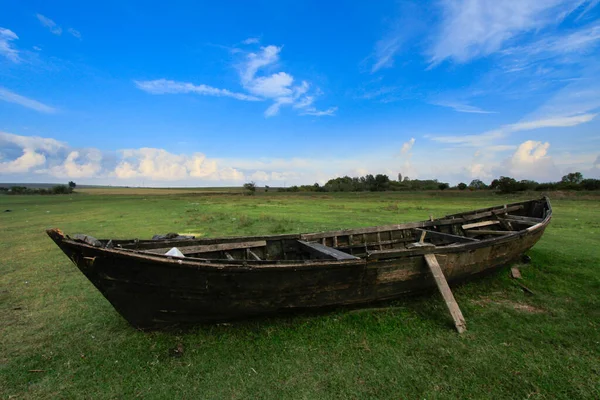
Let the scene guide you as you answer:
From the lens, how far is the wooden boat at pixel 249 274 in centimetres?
376

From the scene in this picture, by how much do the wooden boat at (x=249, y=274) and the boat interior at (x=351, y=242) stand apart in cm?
3

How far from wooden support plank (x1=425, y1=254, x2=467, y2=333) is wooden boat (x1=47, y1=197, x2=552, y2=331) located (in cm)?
2

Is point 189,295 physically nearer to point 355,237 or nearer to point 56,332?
point 56,332

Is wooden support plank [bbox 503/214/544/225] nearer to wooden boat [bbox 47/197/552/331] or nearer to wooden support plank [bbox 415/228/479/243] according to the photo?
wooden boat [bbox 47/197/552/331]

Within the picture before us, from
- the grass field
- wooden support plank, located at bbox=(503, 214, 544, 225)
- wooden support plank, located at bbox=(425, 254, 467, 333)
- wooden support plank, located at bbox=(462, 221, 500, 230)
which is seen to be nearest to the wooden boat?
wooden support plank, located at bbox=(425, 254, 467, 333)

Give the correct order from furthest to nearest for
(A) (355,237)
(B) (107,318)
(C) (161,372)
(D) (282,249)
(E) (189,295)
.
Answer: (A) (355,237) < (D) (282,249) < (B) (107,318) < (E) (189,295) < (C) (161,372)

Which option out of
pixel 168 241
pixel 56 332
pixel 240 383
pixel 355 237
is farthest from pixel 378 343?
pixel 56 332

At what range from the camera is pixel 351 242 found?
7.11m

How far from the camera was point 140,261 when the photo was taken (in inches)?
145

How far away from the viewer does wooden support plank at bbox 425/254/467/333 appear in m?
4.52

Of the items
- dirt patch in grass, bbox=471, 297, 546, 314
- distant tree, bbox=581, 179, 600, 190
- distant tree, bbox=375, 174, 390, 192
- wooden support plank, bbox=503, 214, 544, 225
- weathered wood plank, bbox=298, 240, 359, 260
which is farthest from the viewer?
distant tree, bbox=375, 174, 390, 192

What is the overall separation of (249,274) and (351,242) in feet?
11.9

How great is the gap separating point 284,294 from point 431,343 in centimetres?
216

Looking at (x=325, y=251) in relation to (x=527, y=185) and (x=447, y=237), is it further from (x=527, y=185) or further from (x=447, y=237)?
(x=527, y=185)
